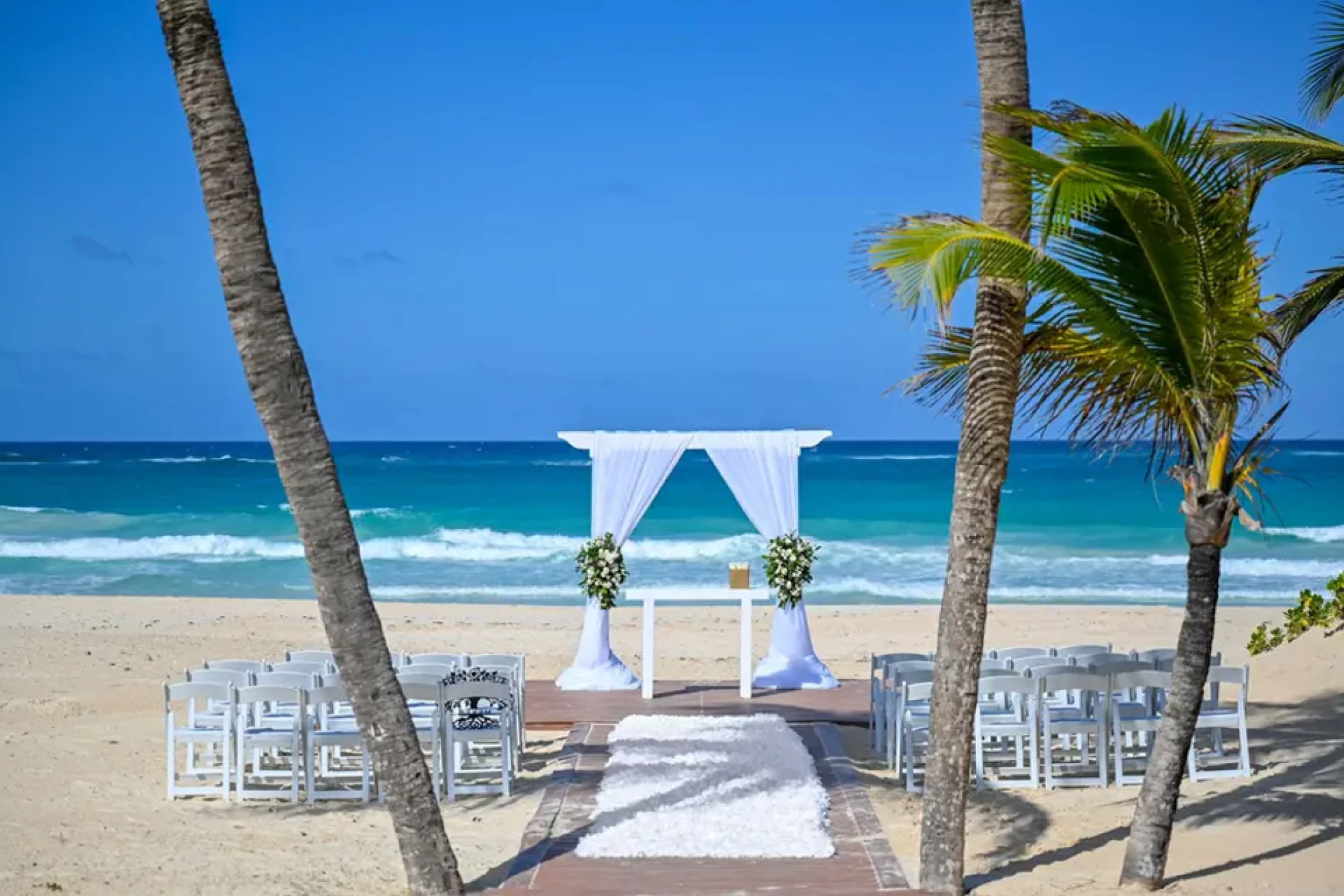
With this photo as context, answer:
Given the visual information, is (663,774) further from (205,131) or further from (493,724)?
(205,131)

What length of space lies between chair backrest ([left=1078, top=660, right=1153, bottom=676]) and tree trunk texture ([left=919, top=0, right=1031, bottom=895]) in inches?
125

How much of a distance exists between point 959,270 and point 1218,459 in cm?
167

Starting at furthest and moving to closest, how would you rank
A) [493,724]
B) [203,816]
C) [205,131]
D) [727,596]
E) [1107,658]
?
[727,596], [1107,658], [493,724], [203,816], [205,131]

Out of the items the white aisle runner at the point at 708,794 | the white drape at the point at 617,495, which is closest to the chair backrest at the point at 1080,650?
the white aisle runner at the point at 708,794

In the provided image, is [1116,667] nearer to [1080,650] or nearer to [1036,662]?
[1036,662]

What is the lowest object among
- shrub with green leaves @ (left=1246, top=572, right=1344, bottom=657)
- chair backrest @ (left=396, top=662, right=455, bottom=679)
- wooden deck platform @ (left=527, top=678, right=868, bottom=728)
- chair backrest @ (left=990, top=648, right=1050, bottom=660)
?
wooden deck platform @ (left=527, top=678, right=868, bottom=728)

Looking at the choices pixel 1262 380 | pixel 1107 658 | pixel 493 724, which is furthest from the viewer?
pixel 1107 658

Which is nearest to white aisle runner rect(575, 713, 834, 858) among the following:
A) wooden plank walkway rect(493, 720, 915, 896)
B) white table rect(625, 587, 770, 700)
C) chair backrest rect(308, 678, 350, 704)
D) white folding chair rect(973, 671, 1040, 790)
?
wooden plank walkway rect(493, 720, 915, 896)

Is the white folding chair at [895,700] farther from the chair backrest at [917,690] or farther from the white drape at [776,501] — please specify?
the white drape at [776,501]

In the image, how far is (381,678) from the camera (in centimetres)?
647

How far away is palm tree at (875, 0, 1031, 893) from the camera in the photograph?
641cm

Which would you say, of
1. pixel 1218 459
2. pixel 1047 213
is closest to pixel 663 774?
pixel 1218 459

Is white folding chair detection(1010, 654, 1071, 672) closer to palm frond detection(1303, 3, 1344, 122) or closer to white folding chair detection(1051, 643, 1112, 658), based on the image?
white folding chair detection(1051, 643, 1112, 658)

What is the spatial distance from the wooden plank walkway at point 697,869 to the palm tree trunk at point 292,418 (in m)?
0.66
